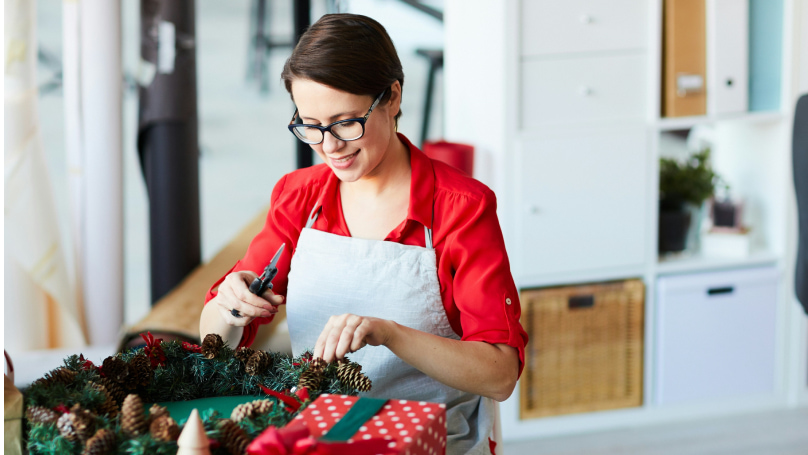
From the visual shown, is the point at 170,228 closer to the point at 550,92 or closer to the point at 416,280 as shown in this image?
the point at 550,92

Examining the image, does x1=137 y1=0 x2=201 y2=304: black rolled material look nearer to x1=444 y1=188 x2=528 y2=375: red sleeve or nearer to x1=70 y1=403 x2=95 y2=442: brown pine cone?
x1=444 y1=188 x2=528 y2=375: red sleeve

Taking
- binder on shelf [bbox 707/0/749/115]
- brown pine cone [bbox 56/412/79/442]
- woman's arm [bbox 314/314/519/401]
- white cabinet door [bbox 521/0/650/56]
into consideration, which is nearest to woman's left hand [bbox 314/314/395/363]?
woman's arm [bbox 314/314/519/401]

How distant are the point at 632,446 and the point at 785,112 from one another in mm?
1269

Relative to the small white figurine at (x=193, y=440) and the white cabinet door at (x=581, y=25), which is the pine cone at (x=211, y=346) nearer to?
the small white figurine at (x=193, y=440)

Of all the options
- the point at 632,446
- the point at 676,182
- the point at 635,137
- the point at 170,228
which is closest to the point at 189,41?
the point at 170,228

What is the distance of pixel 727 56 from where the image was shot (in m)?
2.57

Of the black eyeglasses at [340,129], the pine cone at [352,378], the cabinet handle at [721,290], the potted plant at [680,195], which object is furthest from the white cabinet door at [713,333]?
the pine cone at [352,378]

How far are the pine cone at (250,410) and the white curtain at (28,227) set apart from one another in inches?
71.2

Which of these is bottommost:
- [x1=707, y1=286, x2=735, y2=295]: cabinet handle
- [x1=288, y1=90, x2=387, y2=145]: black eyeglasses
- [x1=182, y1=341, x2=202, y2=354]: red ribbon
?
[x1=707, y1=286, x2=735, y2=295]: cabinet handle

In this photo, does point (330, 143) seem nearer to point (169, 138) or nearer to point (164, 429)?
point (164, 429)

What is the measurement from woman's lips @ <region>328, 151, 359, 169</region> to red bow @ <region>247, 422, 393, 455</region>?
1.68 ft

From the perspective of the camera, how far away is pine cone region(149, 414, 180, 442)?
2.66 feet

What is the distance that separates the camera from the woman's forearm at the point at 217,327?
49.1 inches

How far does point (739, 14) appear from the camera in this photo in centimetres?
255
